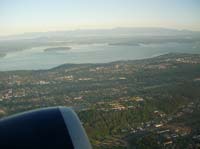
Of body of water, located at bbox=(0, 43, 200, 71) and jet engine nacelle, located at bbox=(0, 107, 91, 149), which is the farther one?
body of water, located at bbox=(0, 43, 200, 71)

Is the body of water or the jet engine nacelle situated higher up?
the jet engine nacelle

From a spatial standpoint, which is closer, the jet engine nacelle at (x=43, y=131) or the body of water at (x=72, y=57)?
the jet engine nacelle at (x=43, y=131)

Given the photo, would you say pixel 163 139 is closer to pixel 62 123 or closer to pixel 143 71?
pixel 62 123

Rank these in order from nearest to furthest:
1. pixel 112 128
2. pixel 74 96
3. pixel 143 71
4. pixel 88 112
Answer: pixel 112 128
pixel 88 112
pixel 74 96
pixel 143 71

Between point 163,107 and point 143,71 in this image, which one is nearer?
point 163,107

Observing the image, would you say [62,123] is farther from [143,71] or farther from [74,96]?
[143,71]

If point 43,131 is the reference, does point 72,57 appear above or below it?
below

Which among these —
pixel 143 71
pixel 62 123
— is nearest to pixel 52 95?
pixel 143 71

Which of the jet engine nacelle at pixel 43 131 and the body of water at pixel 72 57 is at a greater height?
the jet engine nacelle at pixel 43 131

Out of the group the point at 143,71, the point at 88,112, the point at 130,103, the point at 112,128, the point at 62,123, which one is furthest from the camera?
the point at 143,71

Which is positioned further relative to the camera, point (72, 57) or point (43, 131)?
point (72, 57)

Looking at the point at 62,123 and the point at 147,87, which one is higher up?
the point at 62,123
